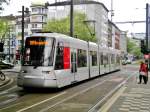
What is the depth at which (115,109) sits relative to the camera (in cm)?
Result: 1465

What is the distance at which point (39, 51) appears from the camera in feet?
69.3

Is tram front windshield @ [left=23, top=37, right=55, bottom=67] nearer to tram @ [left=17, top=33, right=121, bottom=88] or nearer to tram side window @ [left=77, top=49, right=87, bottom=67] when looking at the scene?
tram @ [left=17, top=33, right=121, bottom=88]

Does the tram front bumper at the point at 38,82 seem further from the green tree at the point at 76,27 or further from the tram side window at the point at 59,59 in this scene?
the green tree at the point at 76,27

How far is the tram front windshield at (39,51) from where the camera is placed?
20984mm

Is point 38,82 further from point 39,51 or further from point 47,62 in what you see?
point 39,51

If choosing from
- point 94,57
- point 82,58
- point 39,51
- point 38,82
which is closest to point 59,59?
point 39,51

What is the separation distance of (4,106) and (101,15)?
11873cm

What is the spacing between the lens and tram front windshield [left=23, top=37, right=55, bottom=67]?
826 inches

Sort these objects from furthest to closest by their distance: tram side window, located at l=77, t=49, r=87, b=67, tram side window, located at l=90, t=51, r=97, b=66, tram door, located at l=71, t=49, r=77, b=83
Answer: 1. tram side window, located at l=90, t=51, r=97, b=66
2. tram side window, located at l=77, t=49, r=87, b=67
3. tram door, located at l=71, t=49, r=77, b=83

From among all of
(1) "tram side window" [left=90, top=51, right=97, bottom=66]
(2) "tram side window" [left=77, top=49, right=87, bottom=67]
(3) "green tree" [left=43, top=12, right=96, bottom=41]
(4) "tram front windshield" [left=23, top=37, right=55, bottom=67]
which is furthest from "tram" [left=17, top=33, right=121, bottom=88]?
(3) "green tree" [left=43, top=12, right=96, bottom=41]

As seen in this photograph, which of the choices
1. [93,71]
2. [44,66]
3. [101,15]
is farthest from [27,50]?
[101,15]

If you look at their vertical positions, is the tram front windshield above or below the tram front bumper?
above

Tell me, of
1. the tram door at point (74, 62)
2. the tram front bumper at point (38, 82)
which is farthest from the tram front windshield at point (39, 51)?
the tram door at point (74, 62)

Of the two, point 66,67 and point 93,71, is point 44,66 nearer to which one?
point 66,67
